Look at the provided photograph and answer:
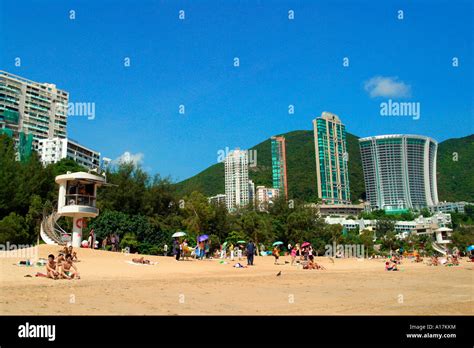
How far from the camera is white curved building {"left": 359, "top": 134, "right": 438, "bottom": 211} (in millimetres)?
188625

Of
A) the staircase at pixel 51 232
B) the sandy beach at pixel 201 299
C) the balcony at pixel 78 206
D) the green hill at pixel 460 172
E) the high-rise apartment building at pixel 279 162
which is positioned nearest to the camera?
the sandy beach at pixel 201 299

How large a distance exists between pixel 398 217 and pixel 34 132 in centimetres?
12817

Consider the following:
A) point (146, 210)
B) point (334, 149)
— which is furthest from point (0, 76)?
point (334, 149)

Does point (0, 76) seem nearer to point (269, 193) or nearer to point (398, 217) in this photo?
point (269, 193)

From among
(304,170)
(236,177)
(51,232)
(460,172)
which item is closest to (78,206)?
(51,232)

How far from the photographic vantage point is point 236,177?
497 feet

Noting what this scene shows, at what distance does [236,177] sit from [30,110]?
226 ft

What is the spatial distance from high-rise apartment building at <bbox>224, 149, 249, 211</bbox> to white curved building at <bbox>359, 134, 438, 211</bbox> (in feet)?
222

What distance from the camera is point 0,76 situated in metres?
123

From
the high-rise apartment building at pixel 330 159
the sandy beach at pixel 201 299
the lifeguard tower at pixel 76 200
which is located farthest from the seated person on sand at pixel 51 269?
the high-rise apartment building at pixel 330 159

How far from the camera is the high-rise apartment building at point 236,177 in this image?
148925mm

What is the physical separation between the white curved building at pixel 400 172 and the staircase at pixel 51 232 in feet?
568

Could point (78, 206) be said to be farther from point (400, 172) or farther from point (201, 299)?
point (400, 172)

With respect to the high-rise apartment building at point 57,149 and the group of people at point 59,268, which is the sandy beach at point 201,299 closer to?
the group of people at point 59,268
